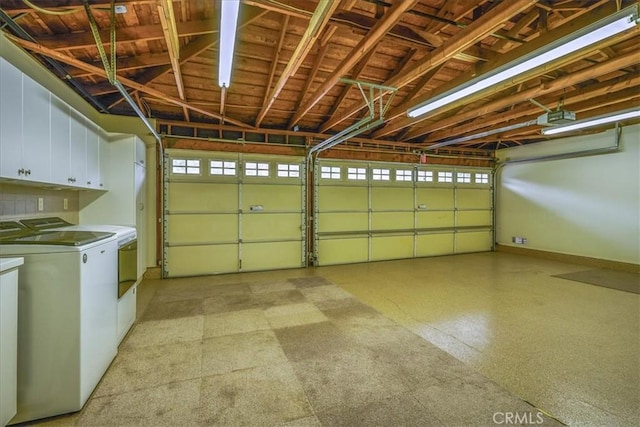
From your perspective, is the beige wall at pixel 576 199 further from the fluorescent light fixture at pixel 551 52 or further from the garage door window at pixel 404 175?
the fluorescent light fixture at pixel 551 52

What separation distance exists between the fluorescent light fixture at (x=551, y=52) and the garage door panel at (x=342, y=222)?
135 inches

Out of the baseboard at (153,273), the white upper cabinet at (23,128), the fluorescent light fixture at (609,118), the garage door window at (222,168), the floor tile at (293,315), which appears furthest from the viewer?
the garage door window at (222,168)

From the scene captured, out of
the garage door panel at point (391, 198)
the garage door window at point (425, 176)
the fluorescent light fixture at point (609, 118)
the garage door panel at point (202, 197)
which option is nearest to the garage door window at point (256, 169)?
the garage door panel at point (202, 197)

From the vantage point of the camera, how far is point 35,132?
2357 millimetres

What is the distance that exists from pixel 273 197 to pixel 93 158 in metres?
3.07

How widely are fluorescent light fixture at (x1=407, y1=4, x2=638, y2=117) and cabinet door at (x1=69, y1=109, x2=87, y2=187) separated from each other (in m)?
4.14

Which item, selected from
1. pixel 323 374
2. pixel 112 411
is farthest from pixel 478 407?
pixel 112 411

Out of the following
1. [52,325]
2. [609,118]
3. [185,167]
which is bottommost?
[52,325]

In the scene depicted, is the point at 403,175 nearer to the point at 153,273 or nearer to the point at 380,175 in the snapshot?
the point at 380,175

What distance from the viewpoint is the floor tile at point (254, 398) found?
1848mm

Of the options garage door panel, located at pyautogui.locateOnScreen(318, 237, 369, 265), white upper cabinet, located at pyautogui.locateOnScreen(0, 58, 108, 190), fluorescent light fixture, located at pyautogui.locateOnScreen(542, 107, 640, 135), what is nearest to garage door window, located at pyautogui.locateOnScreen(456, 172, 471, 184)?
fluorescent light fixture, located at pyautogui.locateOnScreen(542, 107, 640, 135)

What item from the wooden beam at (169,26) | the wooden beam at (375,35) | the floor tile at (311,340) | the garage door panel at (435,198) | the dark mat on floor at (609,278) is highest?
the wooden beam at (375,35)

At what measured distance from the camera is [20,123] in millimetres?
2180

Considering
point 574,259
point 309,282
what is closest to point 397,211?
point 309,282
